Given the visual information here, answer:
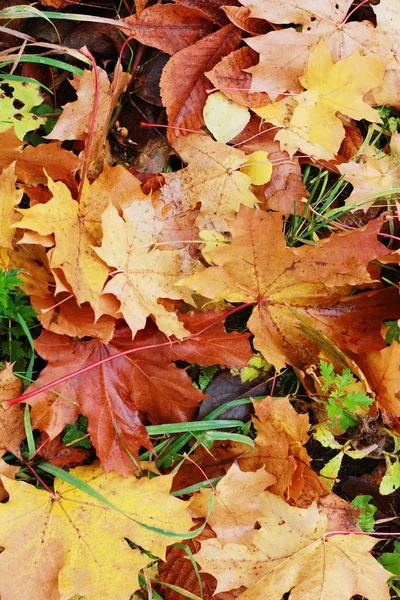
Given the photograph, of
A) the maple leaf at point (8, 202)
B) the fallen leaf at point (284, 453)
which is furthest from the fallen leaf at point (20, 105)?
the fallen leaf at point (284, 453)

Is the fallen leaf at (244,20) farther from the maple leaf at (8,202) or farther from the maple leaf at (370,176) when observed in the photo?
the maple leaf at (8,202)

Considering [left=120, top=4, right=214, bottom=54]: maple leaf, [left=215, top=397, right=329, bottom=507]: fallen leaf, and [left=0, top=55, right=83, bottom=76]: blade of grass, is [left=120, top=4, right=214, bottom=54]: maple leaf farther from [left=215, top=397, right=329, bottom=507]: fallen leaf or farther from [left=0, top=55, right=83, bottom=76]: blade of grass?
[left=215, top=397, right=329, bottom=507]: fallen leaf

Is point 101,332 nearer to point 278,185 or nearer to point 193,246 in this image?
point 193,246

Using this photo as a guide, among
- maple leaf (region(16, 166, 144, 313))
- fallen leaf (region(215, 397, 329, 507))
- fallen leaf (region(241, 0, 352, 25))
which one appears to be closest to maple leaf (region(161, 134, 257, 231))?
maple leaf (region(16, 166, 144, 313))

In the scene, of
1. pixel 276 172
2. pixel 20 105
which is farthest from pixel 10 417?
pixel 276 172

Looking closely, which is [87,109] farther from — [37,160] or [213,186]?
[213,186]

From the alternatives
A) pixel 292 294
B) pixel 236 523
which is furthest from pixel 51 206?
pixel 236 523
